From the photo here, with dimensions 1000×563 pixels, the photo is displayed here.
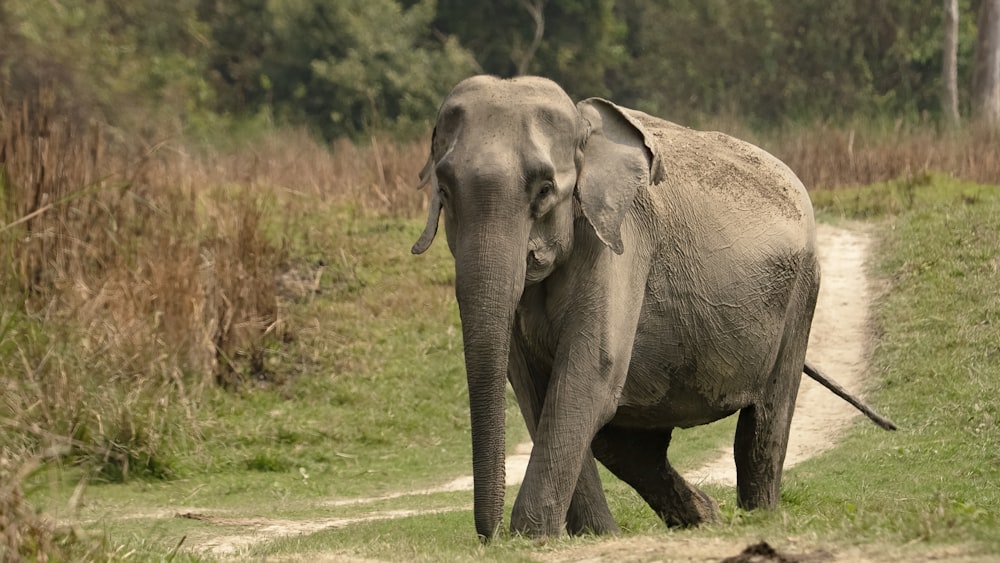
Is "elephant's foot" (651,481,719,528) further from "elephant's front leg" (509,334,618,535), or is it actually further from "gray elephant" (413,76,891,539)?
"elephant's front leg" (509,334,618,535)

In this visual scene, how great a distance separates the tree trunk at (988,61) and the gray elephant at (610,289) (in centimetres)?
2321

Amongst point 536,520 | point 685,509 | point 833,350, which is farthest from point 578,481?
point 833,350

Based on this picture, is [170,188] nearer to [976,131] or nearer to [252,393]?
[252,393]

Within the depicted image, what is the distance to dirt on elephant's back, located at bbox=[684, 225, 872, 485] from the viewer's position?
1361cm

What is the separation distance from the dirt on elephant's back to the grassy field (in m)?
0.26

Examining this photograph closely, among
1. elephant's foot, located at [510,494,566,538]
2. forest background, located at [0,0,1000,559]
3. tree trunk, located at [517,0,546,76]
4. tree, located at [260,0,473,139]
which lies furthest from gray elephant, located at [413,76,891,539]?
tree trunk, located at [517,0,546,76]

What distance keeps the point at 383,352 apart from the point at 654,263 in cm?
959

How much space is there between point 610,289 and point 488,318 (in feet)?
2.69

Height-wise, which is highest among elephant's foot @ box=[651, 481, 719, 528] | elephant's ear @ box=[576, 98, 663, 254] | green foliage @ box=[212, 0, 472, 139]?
elephant's ear @ box=[576, 98, 663, 254]

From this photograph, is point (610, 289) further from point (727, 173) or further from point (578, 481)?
point (727, 173)

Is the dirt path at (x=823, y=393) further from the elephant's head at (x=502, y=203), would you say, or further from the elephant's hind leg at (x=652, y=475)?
the elephant's head at (x=502, y=203)

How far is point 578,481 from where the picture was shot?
25.5 feet

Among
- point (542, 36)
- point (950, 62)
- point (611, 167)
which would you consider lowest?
point (542, 36)

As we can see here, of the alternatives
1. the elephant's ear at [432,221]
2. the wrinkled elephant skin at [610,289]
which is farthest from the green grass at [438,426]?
the elephant's ear at [432,221]
